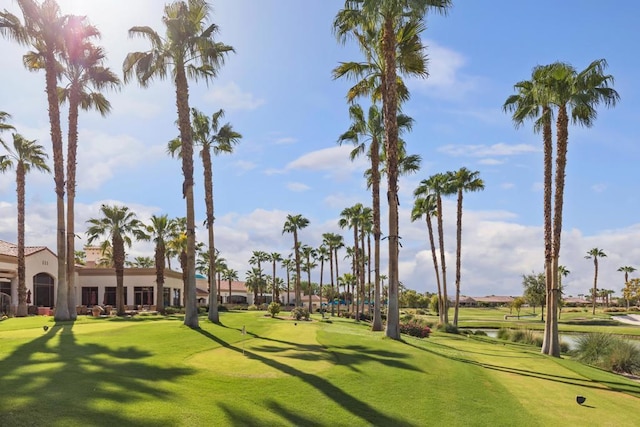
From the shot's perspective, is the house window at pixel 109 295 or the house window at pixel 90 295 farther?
the house window at pixel 90 295

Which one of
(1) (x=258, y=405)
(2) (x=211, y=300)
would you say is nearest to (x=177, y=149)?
(2) (x=211, y=300)

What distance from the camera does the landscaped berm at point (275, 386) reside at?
8.71m

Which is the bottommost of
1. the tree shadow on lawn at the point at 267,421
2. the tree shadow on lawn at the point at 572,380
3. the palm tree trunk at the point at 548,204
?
the tree shadow on lawn at the point at 572,380

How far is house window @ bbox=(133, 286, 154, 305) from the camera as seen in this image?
60719 millimetres

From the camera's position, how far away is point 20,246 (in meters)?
36.6

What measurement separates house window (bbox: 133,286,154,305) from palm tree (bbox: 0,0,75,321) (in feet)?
109

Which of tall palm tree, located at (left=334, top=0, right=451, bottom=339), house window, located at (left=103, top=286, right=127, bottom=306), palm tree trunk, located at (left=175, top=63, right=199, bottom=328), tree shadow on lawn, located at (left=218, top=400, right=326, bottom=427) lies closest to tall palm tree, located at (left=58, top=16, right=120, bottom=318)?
palm tree trunk, located at (left=175, top=63, right=199, bottom=328)

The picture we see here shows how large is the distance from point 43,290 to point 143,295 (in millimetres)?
14361

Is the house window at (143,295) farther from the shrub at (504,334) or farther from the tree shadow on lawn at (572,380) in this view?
the tree shadow on lawn at (572,380)

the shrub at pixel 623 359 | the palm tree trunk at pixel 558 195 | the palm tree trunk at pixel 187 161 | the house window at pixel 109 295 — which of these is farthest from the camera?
the house window at pixel 109 295

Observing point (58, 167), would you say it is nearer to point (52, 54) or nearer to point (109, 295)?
point (52, 54)

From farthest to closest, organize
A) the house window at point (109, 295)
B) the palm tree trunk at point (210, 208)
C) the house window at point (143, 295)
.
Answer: the house window at point (143, 295), the house window at point (109, 295), the palm tree trunk at point (210, 208)

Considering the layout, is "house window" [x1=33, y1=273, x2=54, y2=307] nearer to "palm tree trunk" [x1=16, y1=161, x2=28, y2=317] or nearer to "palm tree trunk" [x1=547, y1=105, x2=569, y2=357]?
"palm tree trunk" [x1=16, y1=161, x2=28, y2=317]

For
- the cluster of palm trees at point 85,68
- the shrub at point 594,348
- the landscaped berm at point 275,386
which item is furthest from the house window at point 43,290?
the shrub at point 594,348
